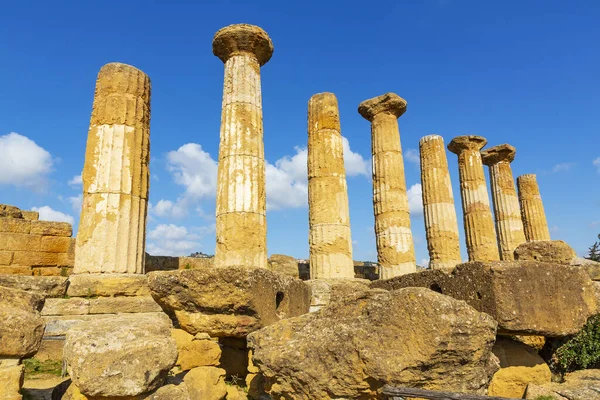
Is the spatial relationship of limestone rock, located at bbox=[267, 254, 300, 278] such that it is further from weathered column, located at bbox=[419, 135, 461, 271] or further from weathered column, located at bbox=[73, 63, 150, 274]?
weathered column, located at bbox=[73, 63, 150, 274]

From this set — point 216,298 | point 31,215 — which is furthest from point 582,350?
point 31,215

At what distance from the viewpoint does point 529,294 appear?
4.78m

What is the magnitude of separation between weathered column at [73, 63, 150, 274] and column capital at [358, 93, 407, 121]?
884 cm

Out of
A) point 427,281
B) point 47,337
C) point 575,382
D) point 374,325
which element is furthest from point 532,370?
point 47,337

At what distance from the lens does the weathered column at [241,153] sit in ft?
33.4

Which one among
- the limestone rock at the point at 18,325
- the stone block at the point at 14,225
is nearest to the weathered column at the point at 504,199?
the stone block at the point at 14,225

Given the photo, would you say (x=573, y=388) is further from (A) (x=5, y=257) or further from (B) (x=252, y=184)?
(A) (x=5, y=257)

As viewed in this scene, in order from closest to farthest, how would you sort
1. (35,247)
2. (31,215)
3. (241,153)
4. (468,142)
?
(35,247) → (241,153) → (31,215) → (468,142)

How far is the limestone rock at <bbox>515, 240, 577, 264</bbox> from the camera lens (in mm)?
6562

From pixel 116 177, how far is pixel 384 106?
33.7ft

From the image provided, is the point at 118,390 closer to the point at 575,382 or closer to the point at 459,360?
the point at 459,360

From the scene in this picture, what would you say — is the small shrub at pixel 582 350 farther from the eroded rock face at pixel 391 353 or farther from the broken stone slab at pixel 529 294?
the eroded rock face at pixel 391 353

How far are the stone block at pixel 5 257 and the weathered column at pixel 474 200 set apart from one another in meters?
15.9

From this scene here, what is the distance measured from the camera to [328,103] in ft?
45.2
